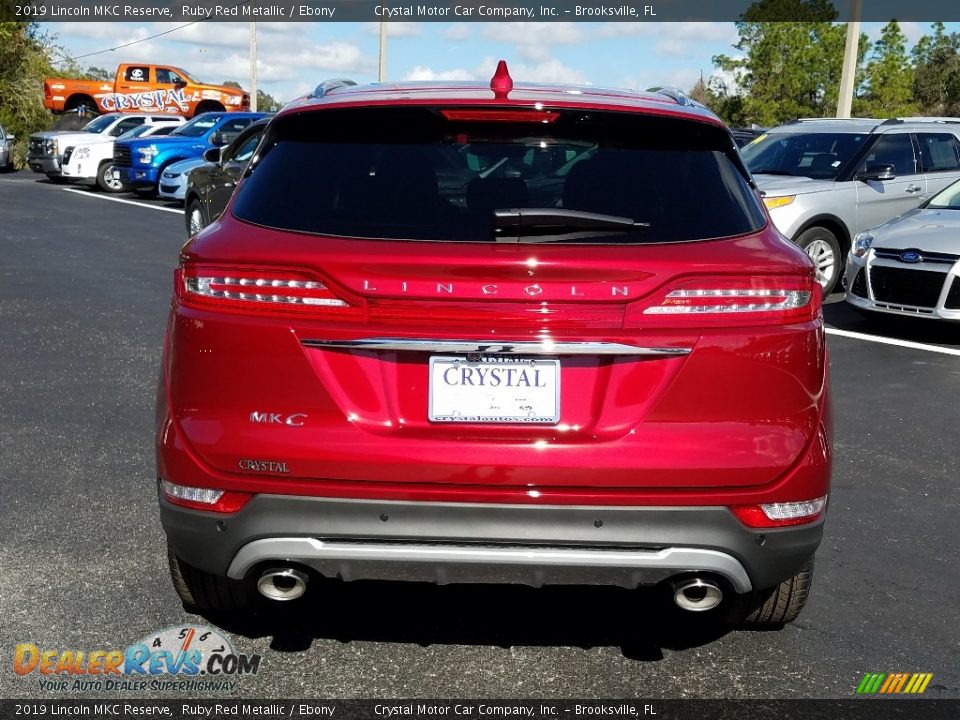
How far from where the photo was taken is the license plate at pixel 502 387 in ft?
10.2

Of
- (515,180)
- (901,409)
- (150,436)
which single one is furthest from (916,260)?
(515,180)

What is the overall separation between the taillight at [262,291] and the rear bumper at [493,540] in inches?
20.4

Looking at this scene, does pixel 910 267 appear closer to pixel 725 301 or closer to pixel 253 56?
pixel 725 301

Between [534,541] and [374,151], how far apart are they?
126 cm

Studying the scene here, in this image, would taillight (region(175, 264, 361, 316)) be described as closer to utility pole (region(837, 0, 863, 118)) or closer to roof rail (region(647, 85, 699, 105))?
roof rail (region(647, 85, 699, 105))

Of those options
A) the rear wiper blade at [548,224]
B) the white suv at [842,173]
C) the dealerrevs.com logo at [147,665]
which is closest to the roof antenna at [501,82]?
the rear wiper blade at [548,224]

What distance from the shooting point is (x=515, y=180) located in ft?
11.2

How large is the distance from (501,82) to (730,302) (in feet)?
3.57

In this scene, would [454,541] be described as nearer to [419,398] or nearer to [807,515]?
[419,398]

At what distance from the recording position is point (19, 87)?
144ft

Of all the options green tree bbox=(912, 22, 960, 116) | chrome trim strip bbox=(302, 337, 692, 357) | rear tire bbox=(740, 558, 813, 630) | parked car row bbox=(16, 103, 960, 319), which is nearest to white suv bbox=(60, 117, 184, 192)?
parked car row bbox=(16, 103, 960, 319)

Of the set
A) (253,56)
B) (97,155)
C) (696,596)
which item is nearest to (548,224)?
(696,596)

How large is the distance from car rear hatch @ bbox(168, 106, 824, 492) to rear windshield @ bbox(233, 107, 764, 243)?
0.05 ft

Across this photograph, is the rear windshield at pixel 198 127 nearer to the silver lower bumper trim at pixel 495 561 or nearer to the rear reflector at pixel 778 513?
the silver lower bumper trim at pixel 495 561
